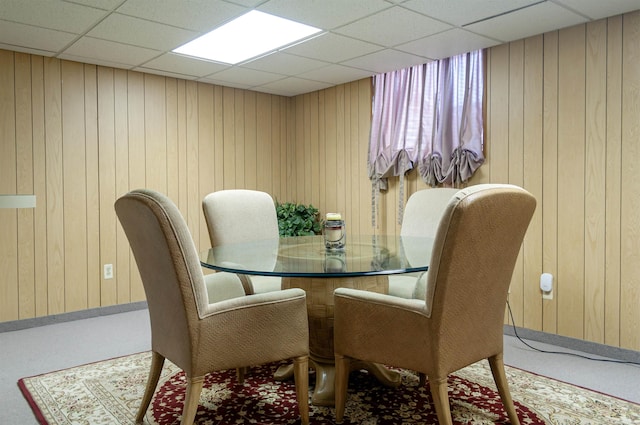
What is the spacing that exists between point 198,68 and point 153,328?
8.78 feet

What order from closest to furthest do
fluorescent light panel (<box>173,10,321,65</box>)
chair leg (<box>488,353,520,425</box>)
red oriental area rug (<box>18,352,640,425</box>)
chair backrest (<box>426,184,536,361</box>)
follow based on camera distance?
chair backrest (<box>426,184,536,361</box>) → chair leg (<box>488,353,520,425</box>) → red oriental area rug (<box>18,352,640,425</box>) → fluorescent light panel (<box>173,10,321,65</box>)

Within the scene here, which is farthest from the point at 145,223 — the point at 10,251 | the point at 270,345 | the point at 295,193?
the point at 295,193

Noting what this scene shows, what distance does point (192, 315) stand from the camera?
1798mm

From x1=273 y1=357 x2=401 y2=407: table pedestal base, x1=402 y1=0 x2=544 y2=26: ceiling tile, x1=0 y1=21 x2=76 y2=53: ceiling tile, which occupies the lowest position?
x1=273 y1=357 x2=401 y2=407: table pedestal base

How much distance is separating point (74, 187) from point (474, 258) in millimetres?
3439

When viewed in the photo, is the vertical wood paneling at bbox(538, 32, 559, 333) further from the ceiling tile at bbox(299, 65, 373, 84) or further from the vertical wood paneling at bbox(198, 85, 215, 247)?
the vertical wood paneling at bbox(198, 85, 215, 247)

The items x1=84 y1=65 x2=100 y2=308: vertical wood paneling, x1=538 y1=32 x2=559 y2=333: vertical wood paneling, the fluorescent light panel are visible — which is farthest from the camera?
x1=84 y1=65 x2=100 y2=308: vertical wood paneling

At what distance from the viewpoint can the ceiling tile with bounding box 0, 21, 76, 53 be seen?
3113 millimetres

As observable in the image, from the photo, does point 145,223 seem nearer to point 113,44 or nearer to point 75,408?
point 75,408

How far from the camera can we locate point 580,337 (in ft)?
10.4

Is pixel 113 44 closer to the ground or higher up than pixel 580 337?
higher up


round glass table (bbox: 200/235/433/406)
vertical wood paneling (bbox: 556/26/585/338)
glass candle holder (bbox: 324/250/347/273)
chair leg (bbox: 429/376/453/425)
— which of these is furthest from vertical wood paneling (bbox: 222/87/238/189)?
chair leg (bbox: 429/376/453/425)

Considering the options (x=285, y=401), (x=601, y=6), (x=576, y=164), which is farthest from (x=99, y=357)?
(x=601, y=6)

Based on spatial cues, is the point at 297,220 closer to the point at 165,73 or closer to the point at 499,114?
the point at 165,73
